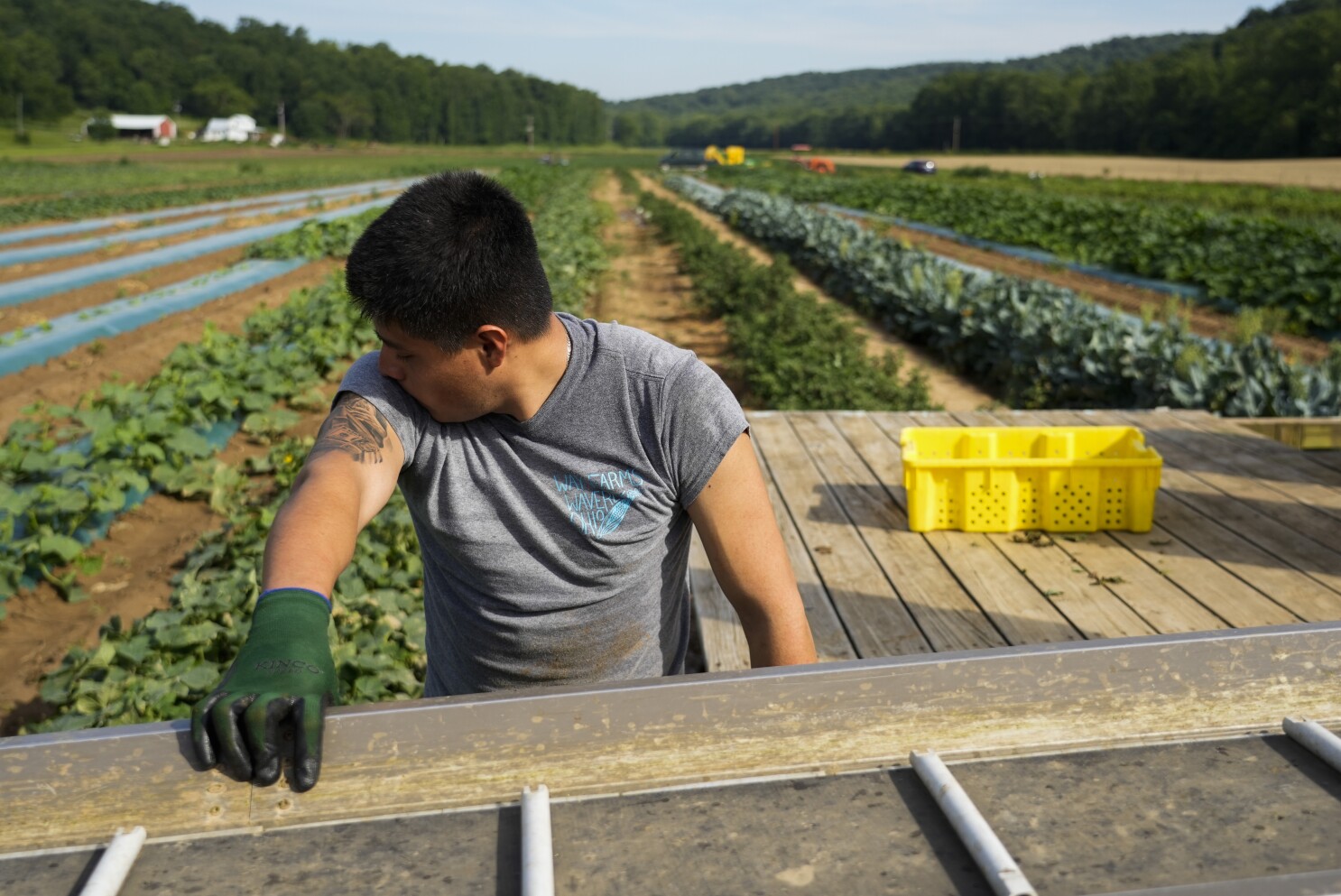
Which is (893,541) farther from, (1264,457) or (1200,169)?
(1200,169)

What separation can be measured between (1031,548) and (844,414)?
2035 mm

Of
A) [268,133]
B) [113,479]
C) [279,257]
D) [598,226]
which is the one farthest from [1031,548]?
[268,133]

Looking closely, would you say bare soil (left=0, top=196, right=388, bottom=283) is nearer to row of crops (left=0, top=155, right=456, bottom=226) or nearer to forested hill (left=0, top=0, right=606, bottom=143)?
row of crops (left=0, top=155, right=456, bottom=226)

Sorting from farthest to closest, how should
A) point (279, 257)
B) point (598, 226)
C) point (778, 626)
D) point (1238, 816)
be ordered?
point (598, 226) < point (279, 257) < point (778, 626) < point (1238, 816)

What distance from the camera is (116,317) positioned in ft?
35.8

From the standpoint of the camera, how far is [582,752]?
59.0 inches

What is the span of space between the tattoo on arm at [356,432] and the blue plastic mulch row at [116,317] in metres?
8.30

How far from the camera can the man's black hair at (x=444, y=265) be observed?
1782 mm

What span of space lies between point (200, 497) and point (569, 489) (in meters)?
4.83

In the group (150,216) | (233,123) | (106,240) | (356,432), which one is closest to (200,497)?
(356,432)

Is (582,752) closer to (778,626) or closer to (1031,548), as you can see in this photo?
(778,626)

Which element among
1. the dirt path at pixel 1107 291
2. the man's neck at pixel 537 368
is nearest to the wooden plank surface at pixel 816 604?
the man's neck at pixel 537 368

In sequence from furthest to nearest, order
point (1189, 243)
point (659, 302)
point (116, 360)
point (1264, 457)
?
point (1189, 243), point (659, 302), point (116, 360), point (1264, 457)

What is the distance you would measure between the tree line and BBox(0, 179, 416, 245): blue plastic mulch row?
48359 mm
